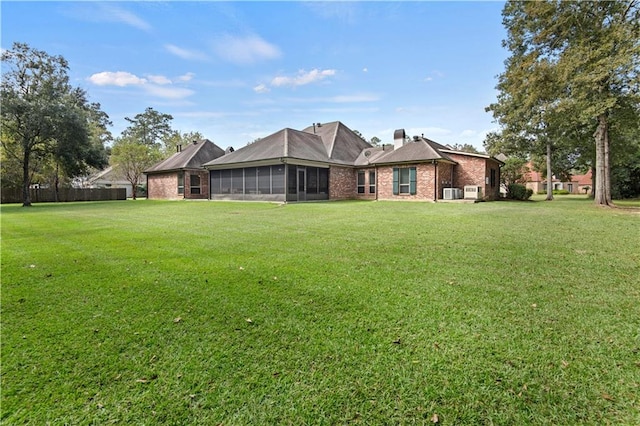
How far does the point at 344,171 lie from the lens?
21.0 meters

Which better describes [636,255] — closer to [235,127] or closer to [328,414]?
[328,414]

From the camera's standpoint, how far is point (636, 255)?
4707 millimetres

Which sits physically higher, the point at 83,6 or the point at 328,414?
the point at 83,6

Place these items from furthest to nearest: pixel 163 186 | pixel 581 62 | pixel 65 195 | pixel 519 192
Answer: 1. pixel 65 195
2. pixel 163 186
3. pixel 519 192
4. pixel 581 62

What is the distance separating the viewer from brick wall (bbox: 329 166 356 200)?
20.2 meters

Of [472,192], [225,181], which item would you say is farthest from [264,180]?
[472,192]

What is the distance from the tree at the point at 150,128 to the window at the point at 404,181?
48.5 m

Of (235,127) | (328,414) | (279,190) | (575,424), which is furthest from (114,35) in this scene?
(235,127)

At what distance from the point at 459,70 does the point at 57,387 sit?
665 inches

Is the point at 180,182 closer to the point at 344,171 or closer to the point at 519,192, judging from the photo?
the point at 344,171

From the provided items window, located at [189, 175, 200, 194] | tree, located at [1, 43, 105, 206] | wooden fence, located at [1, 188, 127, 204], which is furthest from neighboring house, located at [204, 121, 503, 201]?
wooden fence, located at [1, 188, 127, 204]

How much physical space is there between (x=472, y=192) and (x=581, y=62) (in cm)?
725

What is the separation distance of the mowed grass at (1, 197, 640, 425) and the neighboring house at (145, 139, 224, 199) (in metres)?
20.5

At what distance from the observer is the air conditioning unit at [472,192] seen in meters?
17.3
